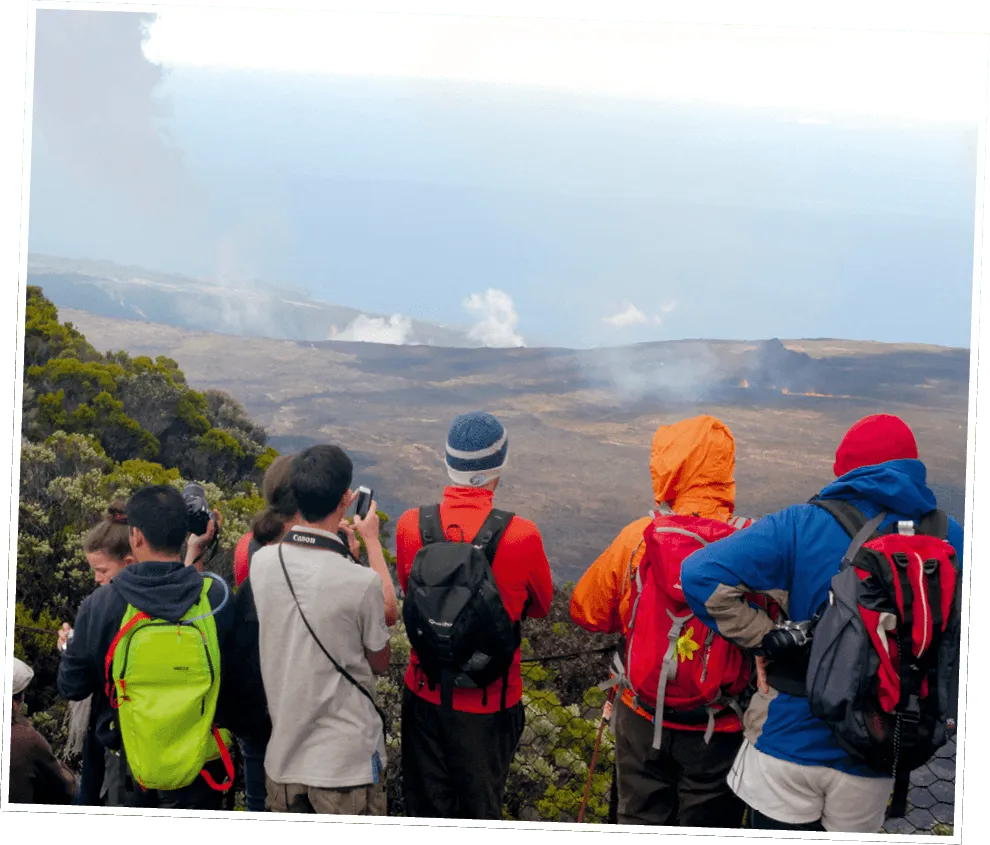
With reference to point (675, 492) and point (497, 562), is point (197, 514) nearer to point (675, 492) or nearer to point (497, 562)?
point (497, 562)

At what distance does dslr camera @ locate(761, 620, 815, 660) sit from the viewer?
Answer: 3.51 metres

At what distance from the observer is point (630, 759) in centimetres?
406

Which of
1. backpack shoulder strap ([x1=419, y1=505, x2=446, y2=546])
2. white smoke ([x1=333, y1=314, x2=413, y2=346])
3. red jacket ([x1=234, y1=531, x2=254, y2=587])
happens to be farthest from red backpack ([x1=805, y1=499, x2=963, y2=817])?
white smoke ([x1=333, y1=314, x2=413, y2=346])

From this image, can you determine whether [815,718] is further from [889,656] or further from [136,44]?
[136,44]

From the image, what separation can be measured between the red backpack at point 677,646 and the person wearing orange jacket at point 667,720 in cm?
6

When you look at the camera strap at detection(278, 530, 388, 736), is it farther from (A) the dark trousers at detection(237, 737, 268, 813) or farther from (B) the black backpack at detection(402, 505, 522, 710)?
(A) the dark trousers at detection(237, 737, 268, 813)

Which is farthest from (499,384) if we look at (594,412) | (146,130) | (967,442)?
(967,442)

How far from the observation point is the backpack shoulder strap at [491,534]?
3.96 meters

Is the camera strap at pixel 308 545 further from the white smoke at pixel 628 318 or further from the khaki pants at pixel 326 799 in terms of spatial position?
the white smoke at pixel 628 318

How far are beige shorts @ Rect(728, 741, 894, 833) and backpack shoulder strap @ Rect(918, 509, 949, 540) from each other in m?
0.78

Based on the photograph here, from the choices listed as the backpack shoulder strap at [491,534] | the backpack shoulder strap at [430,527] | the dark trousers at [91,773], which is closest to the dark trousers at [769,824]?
the backpack shoulder strap at [491,534]

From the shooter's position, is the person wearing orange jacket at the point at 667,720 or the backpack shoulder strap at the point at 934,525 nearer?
the backpack shoulder strap at the point at 934,525

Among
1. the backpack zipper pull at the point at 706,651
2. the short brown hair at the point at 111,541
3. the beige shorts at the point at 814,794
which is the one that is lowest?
the beige shorts at the point at 814,794

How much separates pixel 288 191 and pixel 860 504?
380 centimetres
